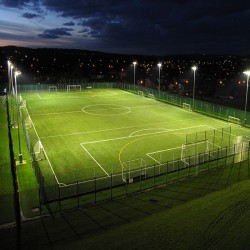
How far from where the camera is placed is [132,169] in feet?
91.7

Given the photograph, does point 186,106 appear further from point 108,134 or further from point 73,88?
point 73,88

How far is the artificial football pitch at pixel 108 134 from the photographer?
29188 mm

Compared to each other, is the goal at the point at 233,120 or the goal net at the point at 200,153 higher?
the goal at the point at 233,120

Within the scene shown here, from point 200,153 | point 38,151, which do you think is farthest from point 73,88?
point 200,153

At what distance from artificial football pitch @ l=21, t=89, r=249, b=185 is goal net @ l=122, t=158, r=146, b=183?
10 centimetres

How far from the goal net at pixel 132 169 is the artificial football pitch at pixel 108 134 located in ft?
0.33

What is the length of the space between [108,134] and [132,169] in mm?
11701

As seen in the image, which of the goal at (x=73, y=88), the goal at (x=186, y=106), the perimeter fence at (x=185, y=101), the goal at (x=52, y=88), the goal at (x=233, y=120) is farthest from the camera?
the goal at (x=73, y=88)

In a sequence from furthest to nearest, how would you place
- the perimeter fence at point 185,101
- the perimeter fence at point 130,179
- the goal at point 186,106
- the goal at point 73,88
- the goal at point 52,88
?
A: the goal at point 73,88, the goal at point 52,88, the goal at point 186,106, the perimeter fence at point 185,101, the perimeter fence at point 130,179

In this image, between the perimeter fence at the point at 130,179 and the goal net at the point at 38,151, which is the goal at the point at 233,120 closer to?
the perimeter fence at the point at 130,179

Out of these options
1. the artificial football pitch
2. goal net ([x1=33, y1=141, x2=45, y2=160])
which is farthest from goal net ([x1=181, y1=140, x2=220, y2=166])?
goal net ([x1=33, y1=141, x2=45, y2=160])

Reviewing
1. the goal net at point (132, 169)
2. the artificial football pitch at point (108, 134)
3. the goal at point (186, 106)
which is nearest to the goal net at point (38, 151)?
the artificial football pitch at point (108, 134)

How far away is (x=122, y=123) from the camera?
44.8m

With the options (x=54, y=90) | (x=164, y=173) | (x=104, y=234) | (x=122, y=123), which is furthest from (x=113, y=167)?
(x=54, y=90)
